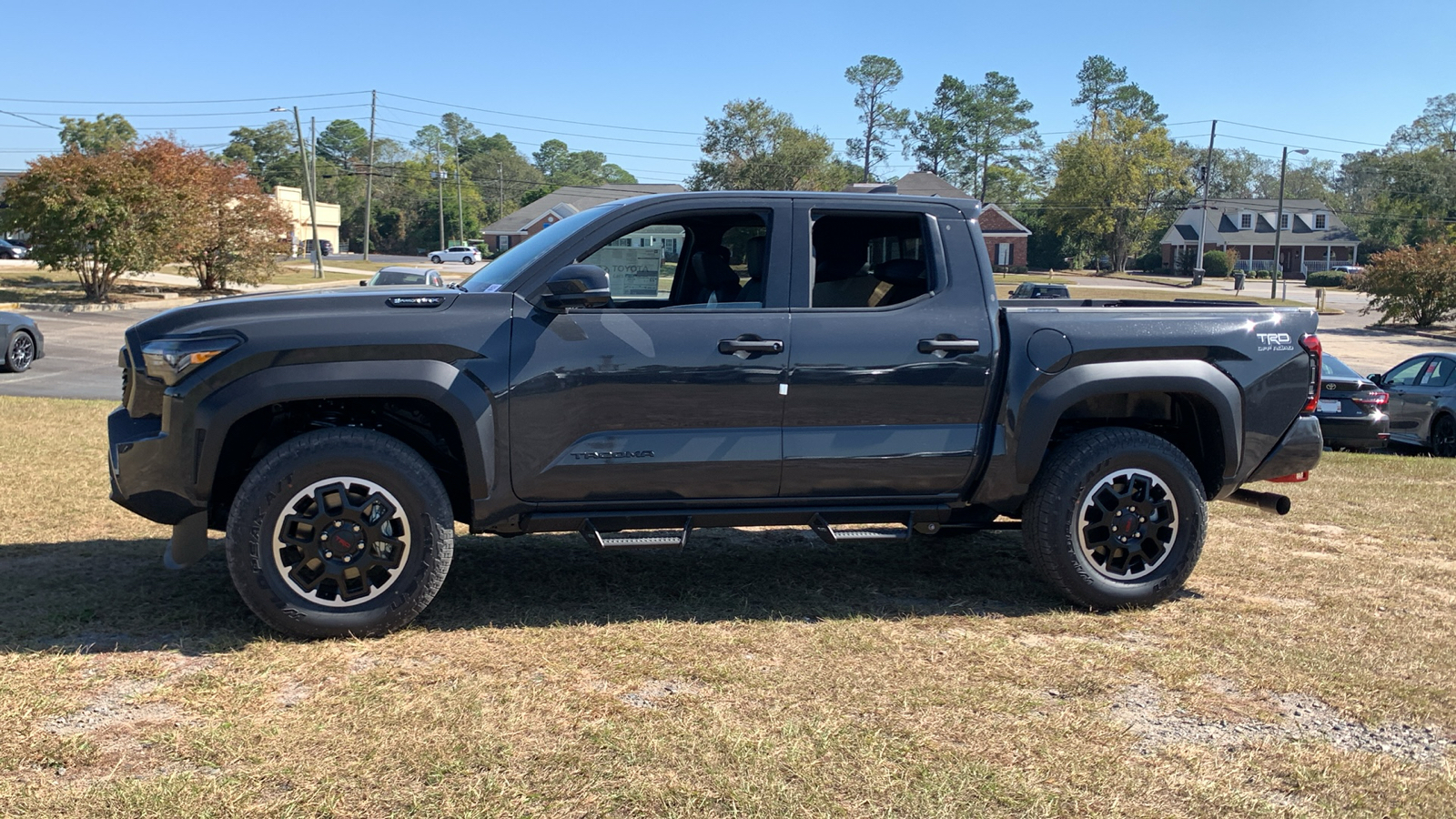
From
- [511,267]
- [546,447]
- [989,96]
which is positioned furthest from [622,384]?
[989,96]

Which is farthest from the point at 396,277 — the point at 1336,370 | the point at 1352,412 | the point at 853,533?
the point at 853,533

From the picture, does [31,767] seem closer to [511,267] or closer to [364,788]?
[364,788]

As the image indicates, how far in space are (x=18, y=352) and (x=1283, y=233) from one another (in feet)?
309

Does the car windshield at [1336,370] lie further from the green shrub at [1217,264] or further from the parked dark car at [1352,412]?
the green shrub at [1217,264]

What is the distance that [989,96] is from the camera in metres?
105

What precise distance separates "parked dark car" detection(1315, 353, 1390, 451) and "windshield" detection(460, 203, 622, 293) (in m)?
10.6

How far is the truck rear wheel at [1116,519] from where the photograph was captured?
209 inches

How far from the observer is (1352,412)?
13.0 meters

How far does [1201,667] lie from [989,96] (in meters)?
107

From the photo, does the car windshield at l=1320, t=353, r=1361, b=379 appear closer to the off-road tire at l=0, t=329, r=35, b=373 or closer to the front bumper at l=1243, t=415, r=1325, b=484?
the front bumper at l=1243, t=415, r=1325, b=484

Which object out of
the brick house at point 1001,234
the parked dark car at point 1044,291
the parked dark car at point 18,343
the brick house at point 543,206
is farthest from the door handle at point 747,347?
the brick house at point 1001,234

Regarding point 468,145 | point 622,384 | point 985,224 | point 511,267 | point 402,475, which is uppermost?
point 468,145

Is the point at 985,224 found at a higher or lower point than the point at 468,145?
lower

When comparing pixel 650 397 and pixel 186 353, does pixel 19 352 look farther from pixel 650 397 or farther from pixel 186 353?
pixel 650 397
